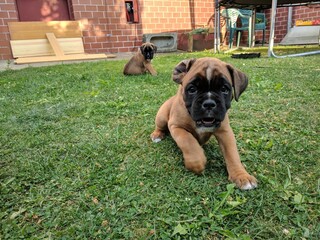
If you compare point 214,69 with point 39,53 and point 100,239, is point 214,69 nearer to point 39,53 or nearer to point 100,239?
point 100,239

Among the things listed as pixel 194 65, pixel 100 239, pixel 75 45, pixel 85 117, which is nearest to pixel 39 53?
pixel 75 45

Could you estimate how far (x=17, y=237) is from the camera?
4.67 ft

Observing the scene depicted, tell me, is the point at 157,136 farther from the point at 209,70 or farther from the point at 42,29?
the point at 42,29

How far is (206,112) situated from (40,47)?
32.6ft

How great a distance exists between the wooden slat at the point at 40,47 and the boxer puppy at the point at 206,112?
9.43 meters

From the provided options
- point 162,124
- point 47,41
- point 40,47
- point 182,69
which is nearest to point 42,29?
point 47,41

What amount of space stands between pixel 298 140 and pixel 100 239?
6.23 feet

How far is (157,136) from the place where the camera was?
2.60m

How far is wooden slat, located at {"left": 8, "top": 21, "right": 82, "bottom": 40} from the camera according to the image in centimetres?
983

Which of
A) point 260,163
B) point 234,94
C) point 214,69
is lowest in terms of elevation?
point 260,163

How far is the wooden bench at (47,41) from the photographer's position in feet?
32.1

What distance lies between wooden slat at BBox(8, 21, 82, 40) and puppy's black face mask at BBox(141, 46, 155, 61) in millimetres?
5154

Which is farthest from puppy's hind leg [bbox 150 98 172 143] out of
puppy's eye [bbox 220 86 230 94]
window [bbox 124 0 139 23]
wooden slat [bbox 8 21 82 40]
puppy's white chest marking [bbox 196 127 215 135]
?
window [bbox 124 0 139 23]

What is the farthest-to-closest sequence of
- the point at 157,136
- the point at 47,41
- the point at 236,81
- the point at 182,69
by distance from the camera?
the point at 47,41, the point at 157,136, the point at 182,69, the point at 236,81
